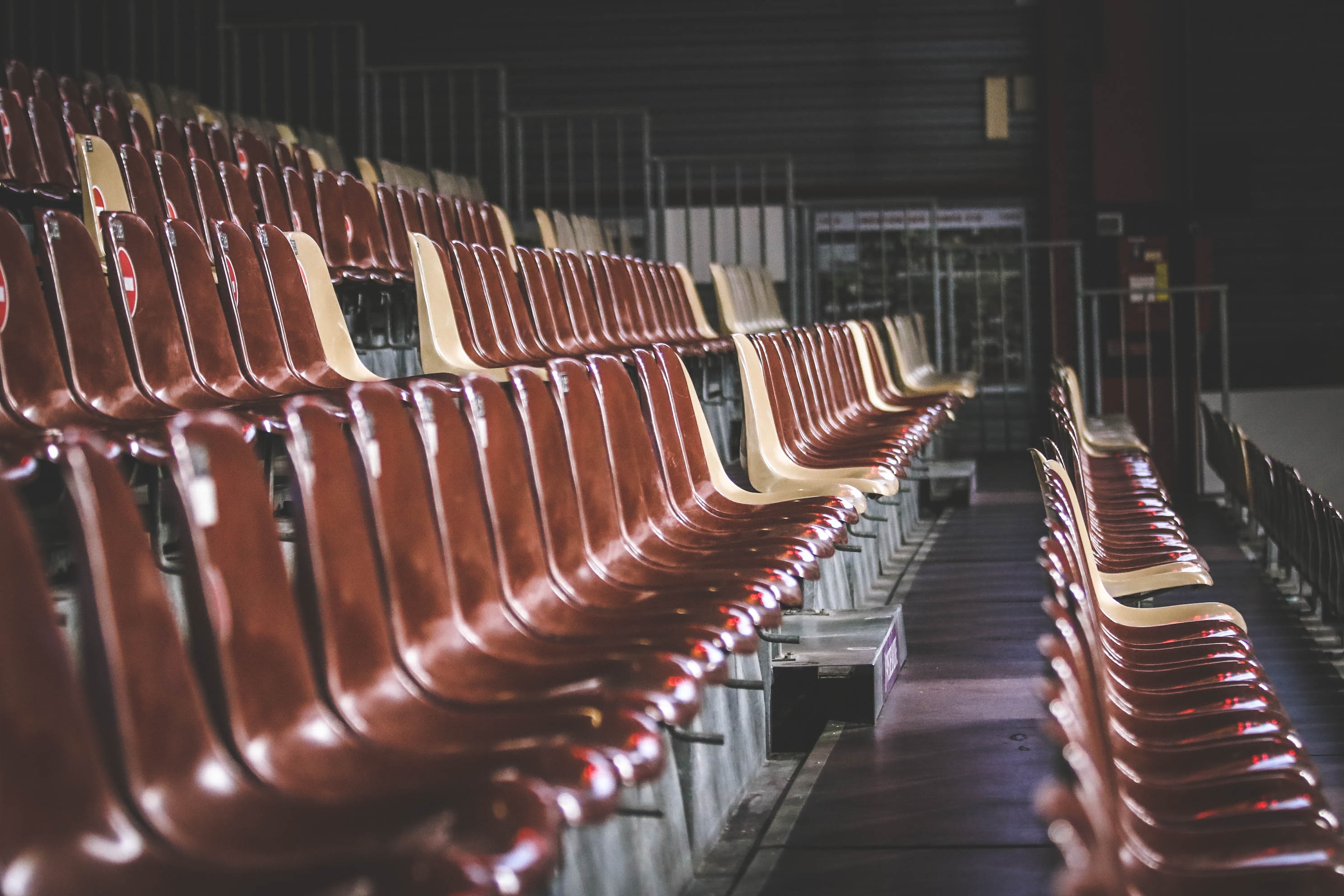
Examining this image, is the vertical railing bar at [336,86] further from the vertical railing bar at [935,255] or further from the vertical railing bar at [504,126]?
the vertical railing bar at [935,255]

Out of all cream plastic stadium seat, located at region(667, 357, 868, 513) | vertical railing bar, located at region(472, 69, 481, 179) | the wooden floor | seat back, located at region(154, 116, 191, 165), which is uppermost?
vertical railing bar, located at region(472, 69, 481, 179)

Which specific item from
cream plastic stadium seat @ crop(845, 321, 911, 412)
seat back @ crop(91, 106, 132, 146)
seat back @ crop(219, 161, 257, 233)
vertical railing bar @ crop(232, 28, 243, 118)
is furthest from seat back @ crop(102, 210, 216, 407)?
vertical railing bar @ crop(232, 28, 243, 118)

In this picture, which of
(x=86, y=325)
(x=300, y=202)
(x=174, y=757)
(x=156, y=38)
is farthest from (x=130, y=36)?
(x=174, y=757)

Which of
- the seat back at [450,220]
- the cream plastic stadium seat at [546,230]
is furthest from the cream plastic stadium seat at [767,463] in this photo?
the cream plastic stadium seat at [546,230]

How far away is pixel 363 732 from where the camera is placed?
4.27 ft

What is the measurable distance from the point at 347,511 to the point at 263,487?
0.13 m

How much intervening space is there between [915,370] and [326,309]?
438 cm

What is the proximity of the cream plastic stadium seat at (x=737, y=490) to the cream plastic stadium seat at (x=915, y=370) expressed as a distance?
2769mm

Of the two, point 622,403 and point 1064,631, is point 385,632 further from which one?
point 622,403

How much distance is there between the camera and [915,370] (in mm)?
6996

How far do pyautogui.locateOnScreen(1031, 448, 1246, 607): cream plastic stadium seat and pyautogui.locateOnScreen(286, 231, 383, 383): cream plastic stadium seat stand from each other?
142 centimetres

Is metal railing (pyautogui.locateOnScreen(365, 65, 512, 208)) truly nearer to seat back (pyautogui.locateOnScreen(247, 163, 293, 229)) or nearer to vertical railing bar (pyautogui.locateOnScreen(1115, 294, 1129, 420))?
vertical railing bar (pyautogui.locateOnScreen(1115, 294, 1129, 420))

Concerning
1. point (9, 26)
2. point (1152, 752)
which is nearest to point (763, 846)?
point (1152, 752)

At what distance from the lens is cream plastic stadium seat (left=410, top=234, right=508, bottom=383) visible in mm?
3406
